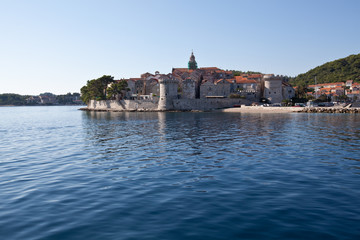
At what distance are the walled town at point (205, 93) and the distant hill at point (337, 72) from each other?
5321cm

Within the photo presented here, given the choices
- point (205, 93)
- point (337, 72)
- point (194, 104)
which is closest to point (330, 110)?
point (194, 104)

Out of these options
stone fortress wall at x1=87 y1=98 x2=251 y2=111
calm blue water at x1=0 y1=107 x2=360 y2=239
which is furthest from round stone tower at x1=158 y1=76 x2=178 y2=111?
calm blue water at x1=0 y1=107 x2=360 y2=239

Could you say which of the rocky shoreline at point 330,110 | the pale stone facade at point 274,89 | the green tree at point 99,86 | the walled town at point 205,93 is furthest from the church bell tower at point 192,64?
the rocky shoreline at point 330,110

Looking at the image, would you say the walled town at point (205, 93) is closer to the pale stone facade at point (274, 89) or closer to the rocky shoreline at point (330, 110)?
the pale stone facade at point (274, 89)

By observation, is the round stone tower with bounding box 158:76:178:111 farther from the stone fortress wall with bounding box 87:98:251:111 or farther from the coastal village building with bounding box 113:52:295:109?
the stone fortress wall with bounding box 87:98:251:111

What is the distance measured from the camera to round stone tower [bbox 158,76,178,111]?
90.6m

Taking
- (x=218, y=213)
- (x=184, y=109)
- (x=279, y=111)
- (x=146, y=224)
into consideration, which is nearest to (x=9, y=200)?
(x=146, y=224)

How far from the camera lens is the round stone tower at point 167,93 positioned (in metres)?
90.6

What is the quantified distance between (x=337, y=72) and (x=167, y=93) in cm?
10043

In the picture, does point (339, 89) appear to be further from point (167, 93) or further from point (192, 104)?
point (167, 93)

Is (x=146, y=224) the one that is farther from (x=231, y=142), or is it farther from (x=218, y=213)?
(x=231, y=142)

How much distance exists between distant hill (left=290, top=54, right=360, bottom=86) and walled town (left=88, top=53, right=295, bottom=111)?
175ft

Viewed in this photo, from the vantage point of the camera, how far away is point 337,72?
477ft

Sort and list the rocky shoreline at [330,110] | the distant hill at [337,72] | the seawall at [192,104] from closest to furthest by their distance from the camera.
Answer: the rocky shoreline at [330,110] < the seawall at [192,104] < the distant hill at [337,72]
